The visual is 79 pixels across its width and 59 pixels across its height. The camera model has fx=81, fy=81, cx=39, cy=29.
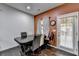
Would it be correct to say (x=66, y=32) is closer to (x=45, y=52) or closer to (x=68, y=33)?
(x=68, y=33)

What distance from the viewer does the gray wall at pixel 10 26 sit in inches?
59.9

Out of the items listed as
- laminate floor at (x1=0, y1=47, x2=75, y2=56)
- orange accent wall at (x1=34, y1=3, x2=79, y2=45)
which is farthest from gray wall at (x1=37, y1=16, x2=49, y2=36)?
laminate floor at (x1=0, y1=47, x2=75, y2=56)

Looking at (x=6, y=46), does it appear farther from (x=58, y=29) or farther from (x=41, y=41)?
(x=58, y=29)

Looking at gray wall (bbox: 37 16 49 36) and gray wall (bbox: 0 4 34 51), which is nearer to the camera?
gray wall (bbox: 0 4 34 51)

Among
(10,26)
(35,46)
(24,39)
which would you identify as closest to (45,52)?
(35,46)

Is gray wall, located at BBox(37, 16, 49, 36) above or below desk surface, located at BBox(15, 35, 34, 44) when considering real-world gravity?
above

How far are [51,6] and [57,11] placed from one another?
0.16 metres

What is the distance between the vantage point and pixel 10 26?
61.6 inches

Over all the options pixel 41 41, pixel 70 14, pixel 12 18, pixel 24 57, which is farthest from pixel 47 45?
pixel 12 18

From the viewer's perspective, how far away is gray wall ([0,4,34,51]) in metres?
1.52

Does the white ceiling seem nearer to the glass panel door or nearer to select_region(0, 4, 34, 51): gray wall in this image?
select_region(0, 4, 34, 51): gray wall

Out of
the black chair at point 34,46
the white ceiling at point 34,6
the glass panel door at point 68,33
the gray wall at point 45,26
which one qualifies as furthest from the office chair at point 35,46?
the white ceiling at point 34,6

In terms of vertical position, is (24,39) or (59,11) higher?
(59,11)

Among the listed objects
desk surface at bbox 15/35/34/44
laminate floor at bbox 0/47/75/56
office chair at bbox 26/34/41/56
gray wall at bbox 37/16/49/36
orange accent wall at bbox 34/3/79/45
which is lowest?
laminate floor at bbox 0/47/75/56
